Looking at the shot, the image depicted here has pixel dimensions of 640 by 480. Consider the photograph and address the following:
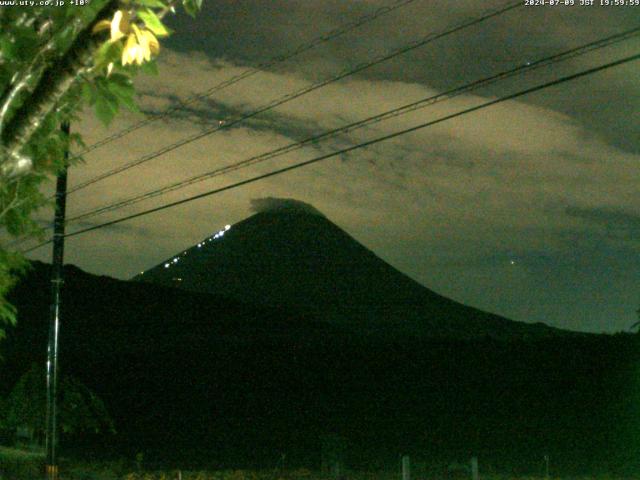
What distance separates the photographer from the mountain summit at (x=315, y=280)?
115688 millimetres

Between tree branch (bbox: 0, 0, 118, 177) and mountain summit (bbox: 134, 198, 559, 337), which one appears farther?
mountain summit (bbox: 134, 198, 559, 337)

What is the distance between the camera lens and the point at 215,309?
204 feet

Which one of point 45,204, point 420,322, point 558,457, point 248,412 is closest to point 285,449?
point 248,412

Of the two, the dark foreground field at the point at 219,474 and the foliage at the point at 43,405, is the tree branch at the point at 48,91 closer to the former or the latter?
the dark foreground field at the point at 219,474

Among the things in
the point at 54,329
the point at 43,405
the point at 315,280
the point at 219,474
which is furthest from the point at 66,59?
the point at 315,280

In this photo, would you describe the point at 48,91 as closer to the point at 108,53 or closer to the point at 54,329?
the point at 108,53

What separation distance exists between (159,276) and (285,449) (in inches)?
3879

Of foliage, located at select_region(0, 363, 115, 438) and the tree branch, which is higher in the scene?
the tree branch

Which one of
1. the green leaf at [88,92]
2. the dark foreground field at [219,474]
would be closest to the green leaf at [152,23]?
the green leaf at [88,92]

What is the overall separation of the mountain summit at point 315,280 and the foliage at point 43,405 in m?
81.7

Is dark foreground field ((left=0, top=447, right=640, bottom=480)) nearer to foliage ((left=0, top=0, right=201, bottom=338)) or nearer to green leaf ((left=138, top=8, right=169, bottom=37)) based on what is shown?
foliage ((left=0, top=0, right=201, bottom=338))

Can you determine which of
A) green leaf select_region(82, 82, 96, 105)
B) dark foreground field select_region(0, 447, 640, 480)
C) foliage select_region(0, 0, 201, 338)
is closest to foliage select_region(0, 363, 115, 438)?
dark foreground field select_region(0, 447, 640, 480)

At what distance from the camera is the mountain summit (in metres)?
116

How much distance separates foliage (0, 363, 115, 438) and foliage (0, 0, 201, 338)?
16416mm
